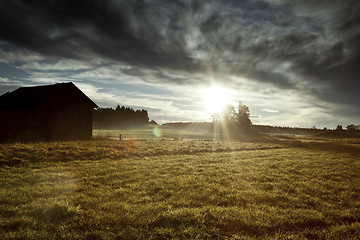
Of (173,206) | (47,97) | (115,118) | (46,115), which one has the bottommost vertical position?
(173,206)

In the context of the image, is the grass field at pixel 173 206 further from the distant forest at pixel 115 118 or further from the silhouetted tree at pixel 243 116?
the distant forest at pixel 115 118

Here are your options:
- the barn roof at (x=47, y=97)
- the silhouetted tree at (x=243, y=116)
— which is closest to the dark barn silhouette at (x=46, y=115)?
the barn roof at (x=47, y=97)

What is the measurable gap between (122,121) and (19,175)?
112 meters

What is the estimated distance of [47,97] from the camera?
2762cm

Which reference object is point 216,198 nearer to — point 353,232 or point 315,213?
point 315,213

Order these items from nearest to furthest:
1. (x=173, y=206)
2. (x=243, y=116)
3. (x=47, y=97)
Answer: (x=173, y=206), (x=47, y=97), (x=243, y=116)

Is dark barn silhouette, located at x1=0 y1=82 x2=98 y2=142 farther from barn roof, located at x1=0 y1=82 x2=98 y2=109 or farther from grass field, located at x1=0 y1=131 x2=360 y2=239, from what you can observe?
grass field, located at x1=0 y1=131 x2=360 y2=239

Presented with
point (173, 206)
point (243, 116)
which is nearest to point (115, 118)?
point (243, 116)

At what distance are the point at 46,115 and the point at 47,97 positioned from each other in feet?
8.62

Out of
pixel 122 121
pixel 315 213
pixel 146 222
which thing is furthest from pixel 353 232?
pixel 122 121

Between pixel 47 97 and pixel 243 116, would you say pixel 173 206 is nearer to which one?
pixel 47 97

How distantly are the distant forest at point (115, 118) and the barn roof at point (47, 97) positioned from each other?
7840 centimetres

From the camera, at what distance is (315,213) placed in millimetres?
5965

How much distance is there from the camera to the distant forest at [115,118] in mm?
112938
